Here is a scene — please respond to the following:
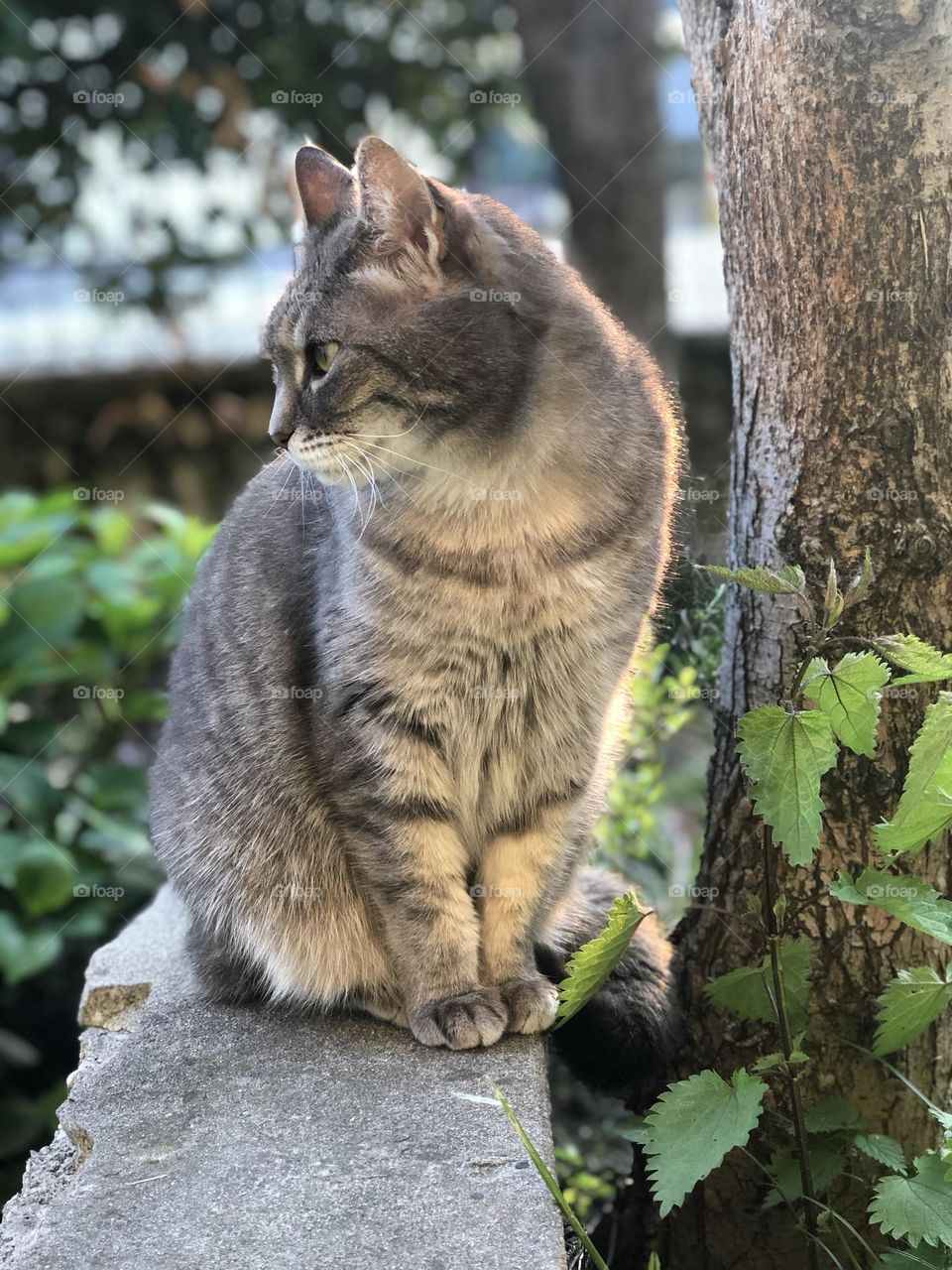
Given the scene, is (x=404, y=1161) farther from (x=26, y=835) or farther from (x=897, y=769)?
(x=26, y=835)

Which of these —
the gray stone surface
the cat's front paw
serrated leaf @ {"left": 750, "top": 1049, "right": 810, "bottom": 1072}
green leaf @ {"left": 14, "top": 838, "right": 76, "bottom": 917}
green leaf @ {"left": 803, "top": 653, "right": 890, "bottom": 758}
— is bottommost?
green leaf @ {"left": 14, "top": 838, "right": 76, "bottom": 917}

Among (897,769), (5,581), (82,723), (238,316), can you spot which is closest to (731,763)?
(897,769)

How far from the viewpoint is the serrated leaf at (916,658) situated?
1714 millimetres

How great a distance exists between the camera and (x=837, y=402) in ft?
7.04

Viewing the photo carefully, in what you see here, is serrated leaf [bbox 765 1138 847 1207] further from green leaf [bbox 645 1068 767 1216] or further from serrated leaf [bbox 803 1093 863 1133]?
green leaf [bbox 645 1068 767 1216]

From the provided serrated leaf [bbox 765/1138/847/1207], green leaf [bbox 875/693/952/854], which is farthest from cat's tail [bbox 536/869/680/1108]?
green leaf [bbox 875/693/952/854]

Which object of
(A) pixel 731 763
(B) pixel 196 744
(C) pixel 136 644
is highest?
(A) pixel 731 763

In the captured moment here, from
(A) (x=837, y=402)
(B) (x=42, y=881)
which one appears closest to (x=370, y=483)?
(A) (x=837, y=402)

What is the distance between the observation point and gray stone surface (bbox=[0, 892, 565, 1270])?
5.58ft

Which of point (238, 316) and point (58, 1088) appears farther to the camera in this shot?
point (238, 316)

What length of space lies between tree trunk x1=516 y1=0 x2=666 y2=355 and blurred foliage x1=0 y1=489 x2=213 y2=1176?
1619mm

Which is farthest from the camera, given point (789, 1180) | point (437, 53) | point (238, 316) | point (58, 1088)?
point (238, 316)

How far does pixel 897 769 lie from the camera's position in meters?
2.17

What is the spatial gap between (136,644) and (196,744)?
66.1 inches
